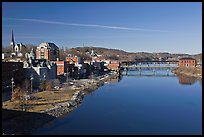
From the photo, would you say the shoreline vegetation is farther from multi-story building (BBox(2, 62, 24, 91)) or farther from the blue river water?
multi-story building (BBox(2, 62, 24, 91))

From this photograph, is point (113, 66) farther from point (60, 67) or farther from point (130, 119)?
point (130, 119)

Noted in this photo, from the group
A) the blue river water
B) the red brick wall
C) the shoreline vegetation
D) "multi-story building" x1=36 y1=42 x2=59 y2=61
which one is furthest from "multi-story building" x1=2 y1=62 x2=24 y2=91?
"multi-story building" x1=36 y1=42 x2=59 y2=61

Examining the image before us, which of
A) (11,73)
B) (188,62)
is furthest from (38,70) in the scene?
(188,62)

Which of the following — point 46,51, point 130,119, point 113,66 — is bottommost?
point 130,119

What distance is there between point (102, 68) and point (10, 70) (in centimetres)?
907

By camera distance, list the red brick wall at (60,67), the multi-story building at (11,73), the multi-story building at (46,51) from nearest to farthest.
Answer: the multi-story building at (11,73)
the red brick wall at (60,67)
the multi-story building at (46,51)

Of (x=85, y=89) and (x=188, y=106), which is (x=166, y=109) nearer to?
(x=188, y=106)

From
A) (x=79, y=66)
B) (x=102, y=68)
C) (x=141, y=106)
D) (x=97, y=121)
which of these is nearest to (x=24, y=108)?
(x=97, y=121)

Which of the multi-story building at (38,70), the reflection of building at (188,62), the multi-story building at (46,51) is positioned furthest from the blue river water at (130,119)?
the reflection of building at (188,62)

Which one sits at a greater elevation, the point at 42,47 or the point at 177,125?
the point at 42,47

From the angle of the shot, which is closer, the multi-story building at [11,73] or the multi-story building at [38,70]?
the multi-story building at [11,73]

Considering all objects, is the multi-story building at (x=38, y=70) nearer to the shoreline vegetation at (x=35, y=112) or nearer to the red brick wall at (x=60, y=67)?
the red brick wall at (x=60, y=67)

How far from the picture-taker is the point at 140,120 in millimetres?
3859

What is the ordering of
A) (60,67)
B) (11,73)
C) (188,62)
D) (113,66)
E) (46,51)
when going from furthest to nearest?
(113,66) < (188,62) < (46,51) < (60,67) < (11,73)
